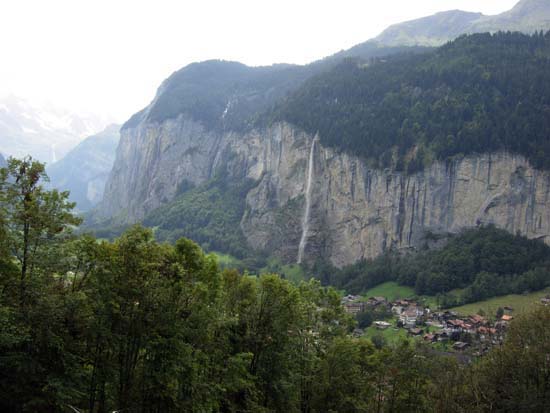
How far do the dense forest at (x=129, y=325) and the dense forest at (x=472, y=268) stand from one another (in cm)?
9056

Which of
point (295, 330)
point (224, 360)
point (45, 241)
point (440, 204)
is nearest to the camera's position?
point (45, 241)

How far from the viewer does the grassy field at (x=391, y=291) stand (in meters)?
126

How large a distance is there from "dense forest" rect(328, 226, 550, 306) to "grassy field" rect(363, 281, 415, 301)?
149 centimetres

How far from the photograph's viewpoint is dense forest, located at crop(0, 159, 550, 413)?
20.8 meters

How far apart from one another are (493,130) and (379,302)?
6030 centimetres

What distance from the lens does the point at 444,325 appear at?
97.6 m

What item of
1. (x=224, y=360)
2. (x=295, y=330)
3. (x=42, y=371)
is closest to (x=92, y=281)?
(x=42, y=371)

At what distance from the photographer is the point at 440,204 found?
141500 mm

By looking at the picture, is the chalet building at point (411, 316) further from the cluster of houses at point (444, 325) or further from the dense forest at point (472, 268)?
the dense forest at point (472, 268)

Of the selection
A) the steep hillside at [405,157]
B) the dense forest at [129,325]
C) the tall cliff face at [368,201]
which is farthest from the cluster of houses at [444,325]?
the dense forest at [129,325]

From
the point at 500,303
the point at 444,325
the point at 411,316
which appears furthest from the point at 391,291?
the point at 444,325

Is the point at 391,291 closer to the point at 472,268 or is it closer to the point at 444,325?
the point at 472,268

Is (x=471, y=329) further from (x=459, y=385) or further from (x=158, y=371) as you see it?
(x=158, y=371)

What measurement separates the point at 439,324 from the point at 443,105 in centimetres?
8067
